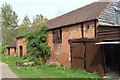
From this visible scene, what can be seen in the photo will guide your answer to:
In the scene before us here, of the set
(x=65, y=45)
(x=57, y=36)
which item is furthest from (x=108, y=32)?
(x=57, y=36)

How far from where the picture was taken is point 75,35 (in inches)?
535

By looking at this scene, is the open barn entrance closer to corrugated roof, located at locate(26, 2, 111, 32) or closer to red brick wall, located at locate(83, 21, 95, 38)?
red brick wall, located at locate(83, 21, 95, 38)

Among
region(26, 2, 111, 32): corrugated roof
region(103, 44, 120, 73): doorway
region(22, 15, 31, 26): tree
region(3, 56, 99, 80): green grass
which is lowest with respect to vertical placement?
region(3, 56, 99, 80): green grass

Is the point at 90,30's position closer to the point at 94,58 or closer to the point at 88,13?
the point at 94,58

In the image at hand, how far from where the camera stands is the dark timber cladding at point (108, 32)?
9.59 meters

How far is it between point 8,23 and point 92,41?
134ft

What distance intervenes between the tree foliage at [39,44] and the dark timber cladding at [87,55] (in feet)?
14.6

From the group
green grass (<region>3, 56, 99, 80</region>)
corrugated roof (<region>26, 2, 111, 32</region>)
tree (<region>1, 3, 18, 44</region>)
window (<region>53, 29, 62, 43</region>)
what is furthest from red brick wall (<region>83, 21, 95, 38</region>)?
tree (<region>1, 3, 18, 44</region>)

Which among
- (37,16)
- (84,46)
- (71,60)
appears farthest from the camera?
(37,16)

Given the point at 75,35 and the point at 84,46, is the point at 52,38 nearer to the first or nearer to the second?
the point at 75,35

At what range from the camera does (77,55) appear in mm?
12555

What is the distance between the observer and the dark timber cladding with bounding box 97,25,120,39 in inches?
377

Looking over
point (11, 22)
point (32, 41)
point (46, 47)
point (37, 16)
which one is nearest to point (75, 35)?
point (46, 47)

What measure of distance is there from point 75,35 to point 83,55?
241 centimetres
